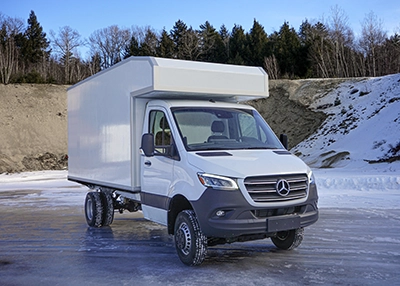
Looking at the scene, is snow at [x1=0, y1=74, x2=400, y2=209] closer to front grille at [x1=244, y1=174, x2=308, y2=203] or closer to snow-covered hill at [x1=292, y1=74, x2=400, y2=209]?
snow-covered hill at [x1=292, y1=74, x2=400, y2=209]

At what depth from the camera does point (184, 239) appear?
688 centimetres

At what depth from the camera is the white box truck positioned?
20.9 feet

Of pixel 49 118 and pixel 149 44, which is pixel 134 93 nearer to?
pixel 49 118

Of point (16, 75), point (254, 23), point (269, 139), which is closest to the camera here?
point (269, 139)

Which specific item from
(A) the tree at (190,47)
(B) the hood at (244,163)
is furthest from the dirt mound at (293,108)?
(B) the hood at (244,163)

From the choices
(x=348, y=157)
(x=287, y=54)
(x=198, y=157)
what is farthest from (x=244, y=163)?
(x=287, y=54)

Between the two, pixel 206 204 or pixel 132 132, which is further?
pixel 132 132

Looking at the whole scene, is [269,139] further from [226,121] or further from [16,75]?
[16,75]

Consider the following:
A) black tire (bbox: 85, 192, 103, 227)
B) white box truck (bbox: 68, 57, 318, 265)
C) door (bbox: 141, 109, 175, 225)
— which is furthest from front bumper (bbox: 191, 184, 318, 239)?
black tire (bbox: 85, 192, 103, 227)

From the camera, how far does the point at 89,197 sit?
10.8 m

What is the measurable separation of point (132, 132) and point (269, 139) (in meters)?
2.47

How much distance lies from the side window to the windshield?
268 millimetres

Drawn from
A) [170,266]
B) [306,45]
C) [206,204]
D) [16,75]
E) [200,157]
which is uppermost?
[306,45]

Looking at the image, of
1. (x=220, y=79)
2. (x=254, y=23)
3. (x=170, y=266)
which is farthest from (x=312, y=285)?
(x=254, y=23)
